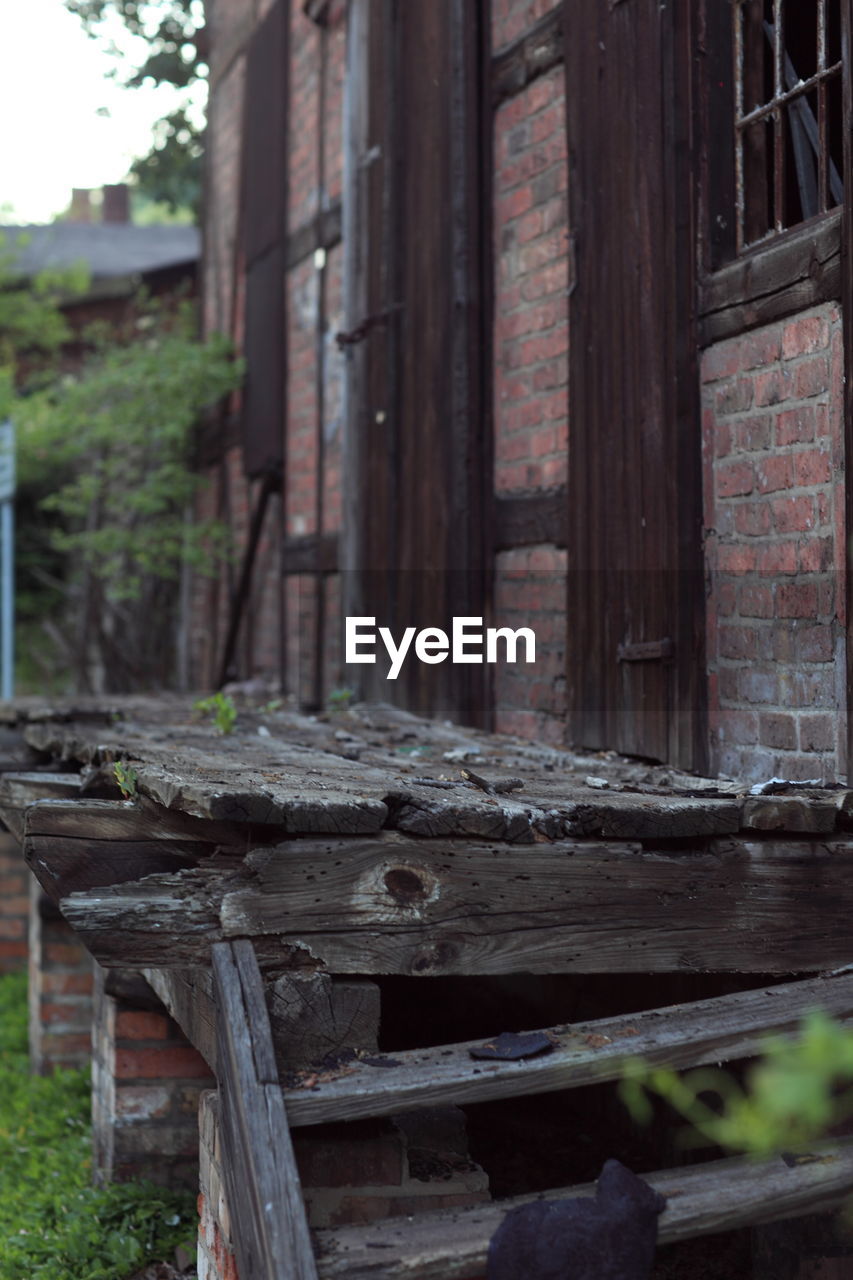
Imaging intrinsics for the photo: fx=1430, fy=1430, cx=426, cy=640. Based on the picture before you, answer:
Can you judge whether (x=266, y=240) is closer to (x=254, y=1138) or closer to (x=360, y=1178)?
(x=360, y=1178)

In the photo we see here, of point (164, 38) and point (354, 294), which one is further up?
point (164, 38)

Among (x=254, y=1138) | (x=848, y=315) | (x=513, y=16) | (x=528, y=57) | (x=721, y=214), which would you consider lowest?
(x=254, y=1138)

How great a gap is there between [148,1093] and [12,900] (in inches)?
135

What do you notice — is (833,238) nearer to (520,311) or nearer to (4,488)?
(520,311)

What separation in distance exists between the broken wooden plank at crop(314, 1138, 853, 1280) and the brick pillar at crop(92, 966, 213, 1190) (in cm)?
186

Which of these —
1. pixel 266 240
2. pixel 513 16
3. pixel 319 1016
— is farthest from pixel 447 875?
pixel 266 240

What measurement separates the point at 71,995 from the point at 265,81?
5.49 meters

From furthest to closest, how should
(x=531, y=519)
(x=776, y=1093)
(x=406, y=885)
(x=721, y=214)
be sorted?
(x=531, y=519) → (x=721, y=214) → (x=406, y=885) → (x=776, y=1093)

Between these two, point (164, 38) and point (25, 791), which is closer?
point (25, 791)

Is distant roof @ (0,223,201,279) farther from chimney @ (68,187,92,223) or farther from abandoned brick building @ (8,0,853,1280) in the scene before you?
abandoned brick building @ (8,0,853,1280)

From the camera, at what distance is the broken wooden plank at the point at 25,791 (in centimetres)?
329

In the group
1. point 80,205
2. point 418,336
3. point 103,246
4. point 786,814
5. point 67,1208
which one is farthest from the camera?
point 80,205

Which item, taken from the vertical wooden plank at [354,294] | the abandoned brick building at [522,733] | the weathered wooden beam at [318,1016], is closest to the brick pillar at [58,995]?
the abandoned brick building at [522,733]

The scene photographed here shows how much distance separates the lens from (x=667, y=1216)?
2076mm
